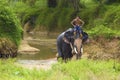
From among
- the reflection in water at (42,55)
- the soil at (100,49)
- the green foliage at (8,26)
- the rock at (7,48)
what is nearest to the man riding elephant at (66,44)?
the soil at (100,49)

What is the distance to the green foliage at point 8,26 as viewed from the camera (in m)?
24.0

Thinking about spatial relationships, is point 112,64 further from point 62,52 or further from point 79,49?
point 62,52

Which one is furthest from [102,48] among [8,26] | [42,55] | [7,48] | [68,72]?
[68,72]

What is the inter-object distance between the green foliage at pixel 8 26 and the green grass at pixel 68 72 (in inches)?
370

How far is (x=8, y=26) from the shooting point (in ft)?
79.6

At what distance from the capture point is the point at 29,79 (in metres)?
10.6

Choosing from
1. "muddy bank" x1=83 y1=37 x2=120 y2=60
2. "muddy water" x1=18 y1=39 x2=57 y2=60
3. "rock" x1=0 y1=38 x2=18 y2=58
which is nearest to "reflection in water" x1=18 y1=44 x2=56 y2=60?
"muddy water" x1=18 y1=39 x2=57 y2=60

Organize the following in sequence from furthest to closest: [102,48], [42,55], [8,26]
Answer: [42,55], [8,26], [102,48]

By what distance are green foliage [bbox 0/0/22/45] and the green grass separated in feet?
30.8

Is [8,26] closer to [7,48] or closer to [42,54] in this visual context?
[7,48]

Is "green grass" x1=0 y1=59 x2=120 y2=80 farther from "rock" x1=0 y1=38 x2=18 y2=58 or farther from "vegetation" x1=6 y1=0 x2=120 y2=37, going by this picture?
"vegetation" x1=6 y1=0 x2=120 y2=37

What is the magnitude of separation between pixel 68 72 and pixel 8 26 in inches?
495

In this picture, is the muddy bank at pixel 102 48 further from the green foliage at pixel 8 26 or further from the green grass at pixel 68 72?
the green grass at pixel 68 72

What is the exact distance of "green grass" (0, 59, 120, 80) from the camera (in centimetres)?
1052
